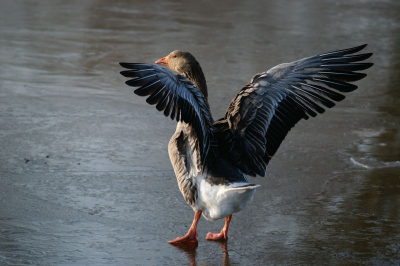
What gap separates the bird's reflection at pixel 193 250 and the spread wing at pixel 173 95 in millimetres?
557

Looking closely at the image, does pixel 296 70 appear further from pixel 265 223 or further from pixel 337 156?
pixel 337 156

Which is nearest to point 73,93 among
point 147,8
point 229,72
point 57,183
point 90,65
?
point 90,65

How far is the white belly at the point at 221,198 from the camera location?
14.0 ft

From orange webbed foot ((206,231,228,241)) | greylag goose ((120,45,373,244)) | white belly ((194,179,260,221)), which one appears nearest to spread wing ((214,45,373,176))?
greylag goose ((120,45,373,244))

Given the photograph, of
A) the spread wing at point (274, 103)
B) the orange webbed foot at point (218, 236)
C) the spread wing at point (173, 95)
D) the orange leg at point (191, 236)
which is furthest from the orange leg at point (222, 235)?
the spread wing at point (173, 95)

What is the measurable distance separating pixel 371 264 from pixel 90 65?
225 inches

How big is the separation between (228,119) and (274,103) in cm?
36

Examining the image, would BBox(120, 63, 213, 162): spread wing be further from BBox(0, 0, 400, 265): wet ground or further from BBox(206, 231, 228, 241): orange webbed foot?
BBox(0, 0, 400, 265): wet ground

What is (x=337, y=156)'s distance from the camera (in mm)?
6277

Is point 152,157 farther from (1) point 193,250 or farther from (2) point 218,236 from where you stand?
(1) point 193,250

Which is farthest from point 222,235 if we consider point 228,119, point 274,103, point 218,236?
point 274,103

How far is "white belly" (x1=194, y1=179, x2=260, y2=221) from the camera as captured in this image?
427cm

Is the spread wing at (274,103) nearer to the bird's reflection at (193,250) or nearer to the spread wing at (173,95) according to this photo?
the spread wing at (173,95)

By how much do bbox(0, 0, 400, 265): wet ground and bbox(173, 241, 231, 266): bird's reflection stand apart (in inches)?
0.6
